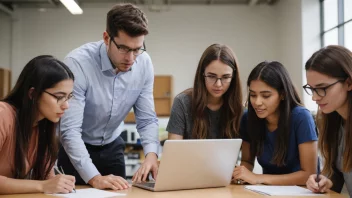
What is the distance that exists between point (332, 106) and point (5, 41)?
7158mm

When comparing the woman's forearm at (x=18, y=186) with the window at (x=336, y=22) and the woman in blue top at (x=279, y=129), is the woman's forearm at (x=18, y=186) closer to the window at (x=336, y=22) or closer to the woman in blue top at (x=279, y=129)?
the woman in blue top at (x=279, y=129)

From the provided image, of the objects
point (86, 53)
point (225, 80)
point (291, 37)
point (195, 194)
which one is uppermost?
point (291, 37)

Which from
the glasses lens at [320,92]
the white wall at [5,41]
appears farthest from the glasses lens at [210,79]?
the white wall at [5,41]

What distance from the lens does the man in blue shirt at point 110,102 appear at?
1.84m

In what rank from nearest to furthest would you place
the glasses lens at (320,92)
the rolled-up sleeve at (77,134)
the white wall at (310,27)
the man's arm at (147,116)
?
the glasses lens at (320,92)
the rolled-up sleeve at (77,134)
the man's arm at (147,116)
the white wall at (310,27)

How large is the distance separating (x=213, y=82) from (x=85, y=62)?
637 millimetres

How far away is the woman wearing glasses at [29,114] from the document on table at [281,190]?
76 cm

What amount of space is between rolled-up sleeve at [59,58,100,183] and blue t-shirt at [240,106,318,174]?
846 mm

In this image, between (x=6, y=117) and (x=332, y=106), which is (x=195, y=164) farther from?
(x=6, y=117)

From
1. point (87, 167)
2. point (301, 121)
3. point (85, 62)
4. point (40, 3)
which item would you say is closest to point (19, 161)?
point (87, 167)

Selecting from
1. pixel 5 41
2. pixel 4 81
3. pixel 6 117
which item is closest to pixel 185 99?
pixel 6 117

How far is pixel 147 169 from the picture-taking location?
1.93 meters

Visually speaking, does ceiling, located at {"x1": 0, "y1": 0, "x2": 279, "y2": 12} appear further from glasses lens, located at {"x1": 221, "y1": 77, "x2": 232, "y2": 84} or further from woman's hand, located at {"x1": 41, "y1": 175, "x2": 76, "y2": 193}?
woman's hand, located at {"x1": 41, "y1": 175, "x2": 76, "y2": 193}

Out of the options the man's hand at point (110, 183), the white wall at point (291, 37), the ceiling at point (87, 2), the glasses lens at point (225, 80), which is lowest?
the man's hand at point (110, 183)
